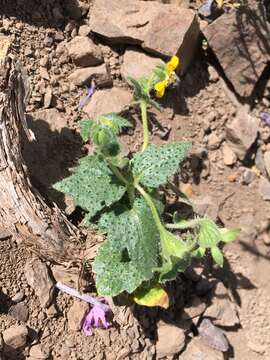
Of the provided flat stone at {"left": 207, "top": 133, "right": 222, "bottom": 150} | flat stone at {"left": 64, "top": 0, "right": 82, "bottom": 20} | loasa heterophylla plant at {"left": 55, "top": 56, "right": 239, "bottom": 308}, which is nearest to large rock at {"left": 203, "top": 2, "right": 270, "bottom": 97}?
flat stone at {"left": 207, "top": 133, "right": 222, "bottom": 150}

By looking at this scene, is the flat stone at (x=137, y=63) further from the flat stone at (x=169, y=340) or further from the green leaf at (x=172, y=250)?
the flat stone at (x=169, y=340)

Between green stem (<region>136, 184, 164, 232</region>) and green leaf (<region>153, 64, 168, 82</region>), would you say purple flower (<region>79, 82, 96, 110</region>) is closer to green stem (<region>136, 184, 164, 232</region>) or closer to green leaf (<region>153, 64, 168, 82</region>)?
green leaf (<region>153, 64, 168, 82</region>)

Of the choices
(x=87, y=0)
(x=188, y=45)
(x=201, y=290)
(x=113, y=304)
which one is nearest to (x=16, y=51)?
(x=87, y=0)

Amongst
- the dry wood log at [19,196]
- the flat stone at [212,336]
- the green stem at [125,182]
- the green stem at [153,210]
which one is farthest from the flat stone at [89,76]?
the flat stone at [212,336]

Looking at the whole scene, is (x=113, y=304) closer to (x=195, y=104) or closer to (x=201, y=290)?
(x=201, y=290)

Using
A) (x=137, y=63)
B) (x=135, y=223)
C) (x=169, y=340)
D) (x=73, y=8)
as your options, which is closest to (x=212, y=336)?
(x=169, y=340)
